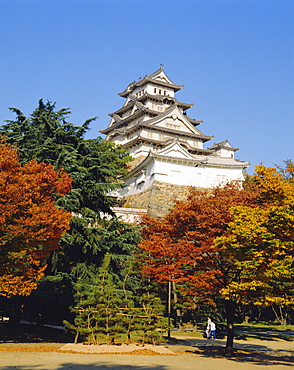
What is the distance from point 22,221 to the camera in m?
13.4

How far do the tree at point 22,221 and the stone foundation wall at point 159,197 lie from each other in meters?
18.9

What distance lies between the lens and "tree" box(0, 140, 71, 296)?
13.0m

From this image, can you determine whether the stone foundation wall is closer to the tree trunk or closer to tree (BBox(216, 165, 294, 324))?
the tree trunk

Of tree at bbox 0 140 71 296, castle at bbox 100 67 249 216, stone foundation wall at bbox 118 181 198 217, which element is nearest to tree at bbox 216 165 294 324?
tree at bbox 0 140 71 296

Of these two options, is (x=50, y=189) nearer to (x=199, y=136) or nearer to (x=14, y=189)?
(x=14, y=189)

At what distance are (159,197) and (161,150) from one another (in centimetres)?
589

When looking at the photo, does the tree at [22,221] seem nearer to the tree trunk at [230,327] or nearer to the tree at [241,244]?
the tree at [241,244]

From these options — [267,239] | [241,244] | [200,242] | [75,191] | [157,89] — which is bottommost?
[241,244]

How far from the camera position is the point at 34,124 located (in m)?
22.1

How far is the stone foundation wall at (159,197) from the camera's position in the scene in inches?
1337

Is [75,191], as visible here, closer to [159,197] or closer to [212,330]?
[212,330]

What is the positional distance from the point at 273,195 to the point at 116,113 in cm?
4925

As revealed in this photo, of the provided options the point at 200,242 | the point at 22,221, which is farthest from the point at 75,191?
the point at 200,242

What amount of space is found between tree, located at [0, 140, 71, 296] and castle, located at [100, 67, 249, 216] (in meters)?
11.6
